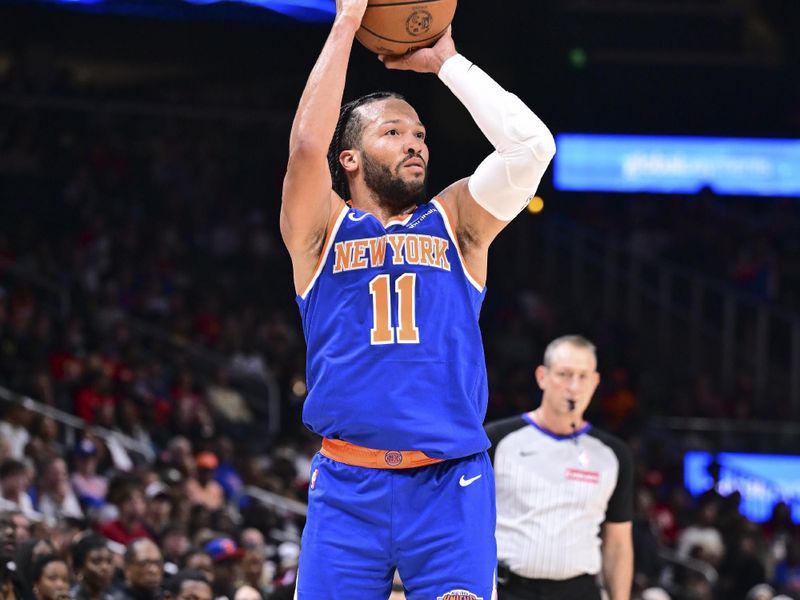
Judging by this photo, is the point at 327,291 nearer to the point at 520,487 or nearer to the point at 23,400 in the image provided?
the point at 520,487

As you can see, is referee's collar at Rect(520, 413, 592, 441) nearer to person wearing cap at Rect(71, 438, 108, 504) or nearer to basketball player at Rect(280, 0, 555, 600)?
basketball player at Rect(280, 0, 555, 600)

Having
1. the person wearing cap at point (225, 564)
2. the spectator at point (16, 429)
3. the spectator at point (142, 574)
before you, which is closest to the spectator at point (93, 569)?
the spectator at point (142, 574)

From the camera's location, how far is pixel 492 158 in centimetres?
425

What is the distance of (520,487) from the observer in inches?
254

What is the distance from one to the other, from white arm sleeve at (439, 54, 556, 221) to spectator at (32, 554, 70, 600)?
4.02m

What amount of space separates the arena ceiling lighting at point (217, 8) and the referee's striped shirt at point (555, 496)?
9.95 m

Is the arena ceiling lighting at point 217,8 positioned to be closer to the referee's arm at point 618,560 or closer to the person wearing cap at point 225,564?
the person wearing cap at point 225,564

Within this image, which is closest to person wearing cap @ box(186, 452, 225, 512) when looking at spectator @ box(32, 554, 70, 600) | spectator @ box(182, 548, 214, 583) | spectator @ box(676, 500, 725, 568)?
spectator @ box(182, 548, 214, 583)

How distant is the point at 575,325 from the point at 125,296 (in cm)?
611

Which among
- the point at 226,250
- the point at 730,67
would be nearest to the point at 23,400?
the point at 226,250

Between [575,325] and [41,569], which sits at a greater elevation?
[575,325]

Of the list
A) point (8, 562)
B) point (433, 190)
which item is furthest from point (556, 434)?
point (433, 190)

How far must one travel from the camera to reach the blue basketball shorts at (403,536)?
404 centimetres

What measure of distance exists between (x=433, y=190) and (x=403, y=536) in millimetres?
16036
